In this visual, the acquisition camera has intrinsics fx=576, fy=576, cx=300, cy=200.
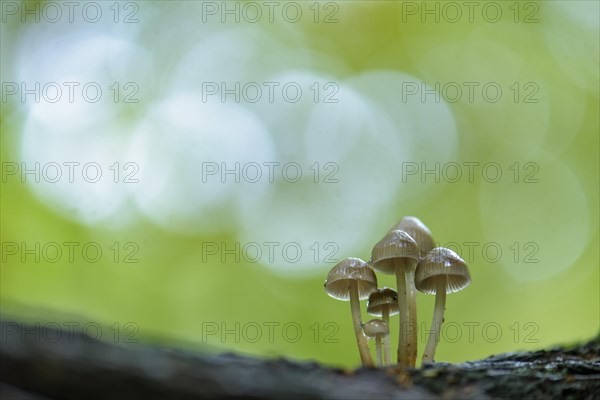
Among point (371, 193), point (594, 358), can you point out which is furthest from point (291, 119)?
point (594, 358)

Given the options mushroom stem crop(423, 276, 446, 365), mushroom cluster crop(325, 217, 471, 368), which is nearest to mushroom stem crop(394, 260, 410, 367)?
mushroom cluster crop(325, 217, 471, 368)

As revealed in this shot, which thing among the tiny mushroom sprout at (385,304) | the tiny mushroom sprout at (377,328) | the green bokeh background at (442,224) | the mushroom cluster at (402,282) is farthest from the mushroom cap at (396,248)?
the green bokeh background at (442,224)

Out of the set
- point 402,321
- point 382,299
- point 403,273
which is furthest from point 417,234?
point 402,321

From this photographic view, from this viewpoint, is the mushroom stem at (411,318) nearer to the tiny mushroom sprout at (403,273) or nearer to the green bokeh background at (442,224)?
the tiny mushroom sprout at (403,273)

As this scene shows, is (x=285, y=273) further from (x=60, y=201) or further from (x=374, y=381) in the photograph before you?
(x=374, y=381)

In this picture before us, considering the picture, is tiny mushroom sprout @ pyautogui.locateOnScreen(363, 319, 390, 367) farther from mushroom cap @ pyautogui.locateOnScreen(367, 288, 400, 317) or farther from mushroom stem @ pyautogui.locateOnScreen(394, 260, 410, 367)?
mushroom cap @ pyautogui.locateOnScreen(367, 288, 400, 317)
